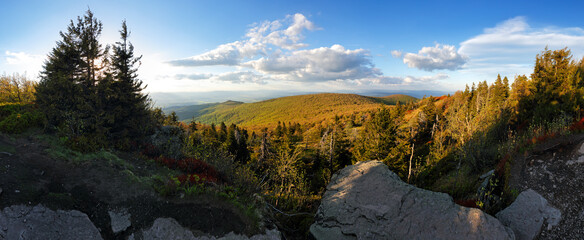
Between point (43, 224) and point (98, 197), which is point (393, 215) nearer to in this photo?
point (98, 197)

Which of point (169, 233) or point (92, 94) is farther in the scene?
point (92, 94)

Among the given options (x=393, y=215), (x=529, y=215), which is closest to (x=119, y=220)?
(x=393, y=215)

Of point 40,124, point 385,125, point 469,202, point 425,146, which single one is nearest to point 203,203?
point 469,202

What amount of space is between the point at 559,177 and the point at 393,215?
7404 mm

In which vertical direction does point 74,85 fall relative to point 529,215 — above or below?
above

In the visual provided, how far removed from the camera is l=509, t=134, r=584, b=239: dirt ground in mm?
7656

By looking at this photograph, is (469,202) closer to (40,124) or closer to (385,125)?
(385,125)

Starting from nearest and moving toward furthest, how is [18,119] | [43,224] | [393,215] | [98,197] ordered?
1. [43,224]
2. [98,197]
3. [393,215]
4. [18,119]

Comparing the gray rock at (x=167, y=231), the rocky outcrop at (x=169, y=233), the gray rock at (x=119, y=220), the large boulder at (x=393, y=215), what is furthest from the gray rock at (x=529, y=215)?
the gray rock at (x=119, y=220)

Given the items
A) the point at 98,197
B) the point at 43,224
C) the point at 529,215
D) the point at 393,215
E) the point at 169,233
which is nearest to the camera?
the point at 43,224

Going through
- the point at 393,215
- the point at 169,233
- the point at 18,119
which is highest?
the point at 18,119

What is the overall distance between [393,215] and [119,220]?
10358 mm

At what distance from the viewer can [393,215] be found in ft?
29.3

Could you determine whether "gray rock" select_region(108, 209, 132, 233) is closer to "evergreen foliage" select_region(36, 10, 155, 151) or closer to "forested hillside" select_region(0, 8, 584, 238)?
"forested hillside" select_region(0, 8, 584, 238)
